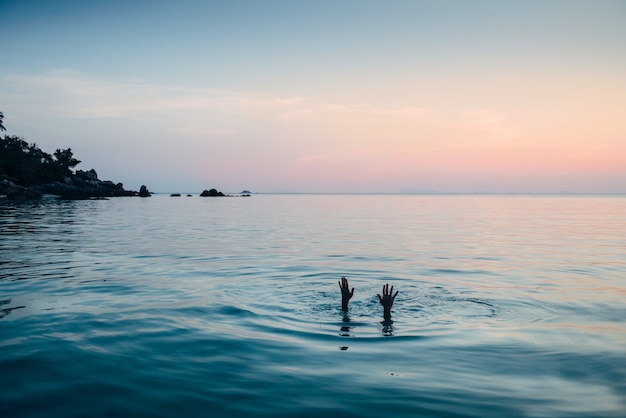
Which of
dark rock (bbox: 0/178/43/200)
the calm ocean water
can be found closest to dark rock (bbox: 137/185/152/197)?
dark rock (bbox: 0/178/43/200)

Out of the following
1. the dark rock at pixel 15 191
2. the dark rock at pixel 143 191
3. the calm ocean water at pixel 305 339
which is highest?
the dark rock at pixel 143 191

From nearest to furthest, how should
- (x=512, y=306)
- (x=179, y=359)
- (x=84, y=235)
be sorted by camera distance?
(x=179, y=359) → (x=512, y=306) → (x=84, y=235)

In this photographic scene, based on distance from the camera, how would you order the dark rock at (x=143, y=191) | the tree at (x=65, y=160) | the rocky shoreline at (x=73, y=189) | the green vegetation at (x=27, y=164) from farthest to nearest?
the dark rock at (x=143, y=191) < the tree at (x=65, y=160) < the green vegetation at (x=27, y=164) < the rocky shoreline at (x=73, y=189)

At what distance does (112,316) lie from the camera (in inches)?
403

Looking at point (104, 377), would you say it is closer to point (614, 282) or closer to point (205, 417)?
point (205, 417)

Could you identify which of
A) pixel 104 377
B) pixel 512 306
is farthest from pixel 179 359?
pixel 512 306

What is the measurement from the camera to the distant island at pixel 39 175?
9075 cm

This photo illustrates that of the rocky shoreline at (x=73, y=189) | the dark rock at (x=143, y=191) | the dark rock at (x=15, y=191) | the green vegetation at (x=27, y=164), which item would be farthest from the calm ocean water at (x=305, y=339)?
the dark rock at (x=143, y=191)

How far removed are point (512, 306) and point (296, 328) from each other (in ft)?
20.7

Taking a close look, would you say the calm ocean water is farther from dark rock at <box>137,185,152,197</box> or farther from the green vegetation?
dark rock at <box>137,185,152,197</box>

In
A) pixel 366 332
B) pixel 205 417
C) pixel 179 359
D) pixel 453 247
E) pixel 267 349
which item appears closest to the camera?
pixel 205 417

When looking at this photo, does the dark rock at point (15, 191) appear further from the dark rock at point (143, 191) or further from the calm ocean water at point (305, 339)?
the calm ocean water at point (305, 339)

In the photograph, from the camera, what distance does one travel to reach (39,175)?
11000 centimetres

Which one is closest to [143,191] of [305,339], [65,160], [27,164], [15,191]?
[65,160]
